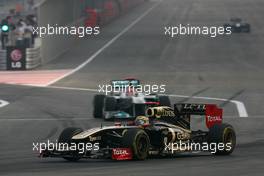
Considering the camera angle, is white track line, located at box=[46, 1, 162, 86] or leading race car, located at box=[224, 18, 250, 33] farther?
leading race car, located at box=[224, 18, 250, 33]

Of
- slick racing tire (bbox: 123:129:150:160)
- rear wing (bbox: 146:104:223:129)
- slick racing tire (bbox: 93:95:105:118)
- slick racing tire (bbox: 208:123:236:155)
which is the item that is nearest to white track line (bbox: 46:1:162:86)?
slick racing tire (bbox: 93:95:105:118)

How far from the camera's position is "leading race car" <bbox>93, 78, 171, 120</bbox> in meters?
25.2

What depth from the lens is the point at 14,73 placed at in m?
44.2

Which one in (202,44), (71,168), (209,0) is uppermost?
(209,0)

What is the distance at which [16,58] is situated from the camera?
149 ft

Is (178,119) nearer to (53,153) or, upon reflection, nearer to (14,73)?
(53,153)

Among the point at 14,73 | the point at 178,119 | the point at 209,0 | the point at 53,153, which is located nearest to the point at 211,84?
the point at 14,73

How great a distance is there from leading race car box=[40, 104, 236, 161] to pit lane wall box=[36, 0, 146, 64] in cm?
2785

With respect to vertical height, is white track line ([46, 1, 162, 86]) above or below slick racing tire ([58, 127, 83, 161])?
above

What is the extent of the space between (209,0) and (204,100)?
186ft

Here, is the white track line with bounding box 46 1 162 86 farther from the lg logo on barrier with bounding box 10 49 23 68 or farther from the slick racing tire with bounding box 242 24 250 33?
the slick racing tire with bounding box 242 24 250 33

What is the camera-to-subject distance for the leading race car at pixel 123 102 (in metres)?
25.2

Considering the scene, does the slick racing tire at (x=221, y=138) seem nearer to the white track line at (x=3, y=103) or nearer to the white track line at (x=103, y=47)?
the white track line at (x=3, y=103)

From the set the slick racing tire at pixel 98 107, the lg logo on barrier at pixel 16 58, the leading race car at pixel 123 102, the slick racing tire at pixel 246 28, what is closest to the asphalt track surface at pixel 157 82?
the slick racing tire at pixel 98 107
